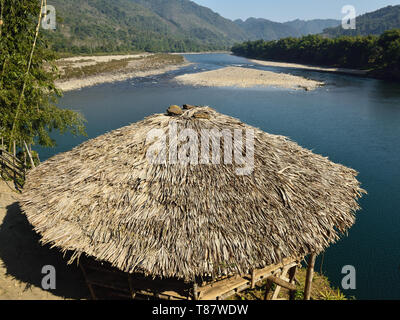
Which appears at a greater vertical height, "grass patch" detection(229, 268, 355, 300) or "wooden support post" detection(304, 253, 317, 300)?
"wooden support post" detection(304, 253, 317, 300)

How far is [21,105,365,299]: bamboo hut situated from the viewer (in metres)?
6.18

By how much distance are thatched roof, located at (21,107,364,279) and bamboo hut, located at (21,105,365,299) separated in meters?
0.03

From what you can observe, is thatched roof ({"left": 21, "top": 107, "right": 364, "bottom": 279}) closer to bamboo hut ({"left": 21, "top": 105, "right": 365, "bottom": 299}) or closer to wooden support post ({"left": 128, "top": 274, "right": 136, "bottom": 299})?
bamboo hut ({"left": 21, "top": 105, "right": 365, "bottom": 299})

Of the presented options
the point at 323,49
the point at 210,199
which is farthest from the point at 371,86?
the point at 210,199

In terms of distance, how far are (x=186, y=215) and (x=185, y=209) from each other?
173 mm

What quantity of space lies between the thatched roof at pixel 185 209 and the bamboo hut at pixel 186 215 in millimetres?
27

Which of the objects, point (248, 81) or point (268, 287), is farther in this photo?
point (248, 81)

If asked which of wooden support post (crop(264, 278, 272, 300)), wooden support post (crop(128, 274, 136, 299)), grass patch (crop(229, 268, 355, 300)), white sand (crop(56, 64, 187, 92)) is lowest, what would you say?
grass patch (crop(229, 268, 355, 300))

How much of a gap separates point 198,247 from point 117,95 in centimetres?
4188

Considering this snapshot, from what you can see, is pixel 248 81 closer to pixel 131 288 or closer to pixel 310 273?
pixel 310 273

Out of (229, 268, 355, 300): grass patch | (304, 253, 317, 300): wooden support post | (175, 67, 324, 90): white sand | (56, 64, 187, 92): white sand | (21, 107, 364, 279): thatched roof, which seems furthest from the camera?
(175, 67, 324, 90): white sand

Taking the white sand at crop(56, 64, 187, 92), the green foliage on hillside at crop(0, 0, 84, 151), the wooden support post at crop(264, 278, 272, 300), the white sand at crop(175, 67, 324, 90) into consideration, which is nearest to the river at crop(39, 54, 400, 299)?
the white sand at crop(56, 64, 187, 92)

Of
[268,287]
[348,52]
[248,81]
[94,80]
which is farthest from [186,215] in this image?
[348,52]

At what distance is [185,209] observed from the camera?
6.65 metres
